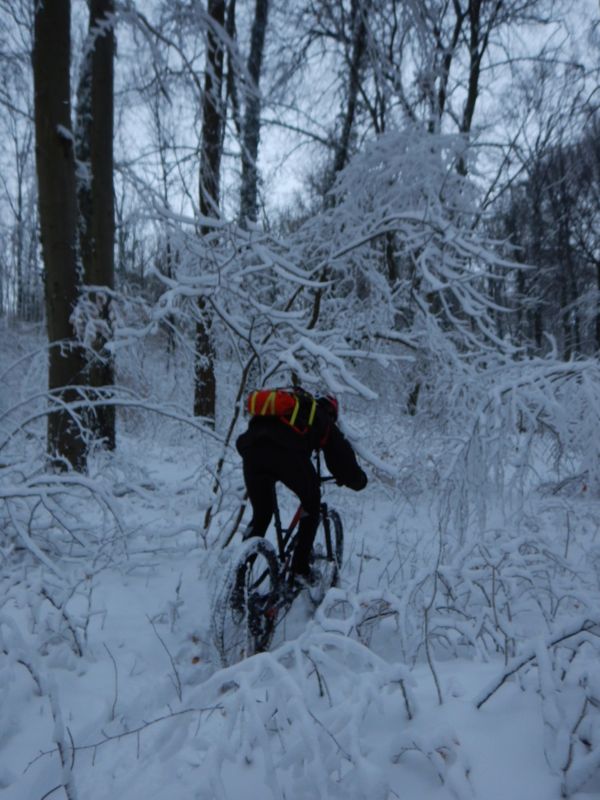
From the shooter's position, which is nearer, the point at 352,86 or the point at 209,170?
the point at 209,170

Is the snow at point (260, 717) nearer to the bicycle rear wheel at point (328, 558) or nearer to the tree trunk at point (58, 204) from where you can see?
the bicycle rear wheel at point (328, 558)

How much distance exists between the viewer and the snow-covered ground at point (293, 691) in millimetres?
1363

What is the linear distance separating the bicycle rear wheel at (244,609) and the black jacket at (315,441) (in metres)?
0.60

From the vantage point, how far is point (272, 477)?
311 centimetres

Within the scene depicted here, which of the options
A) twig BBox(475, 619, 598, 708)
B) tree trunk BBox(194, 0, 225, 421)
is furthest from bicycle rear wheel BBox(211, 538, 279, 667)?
tree trunk BBox(194, 0, 225, 421)

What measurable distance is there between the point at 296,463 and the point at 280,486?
1.99 m

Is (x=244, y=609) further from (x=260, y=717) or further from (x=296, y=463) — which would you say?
(x=260, y=717)

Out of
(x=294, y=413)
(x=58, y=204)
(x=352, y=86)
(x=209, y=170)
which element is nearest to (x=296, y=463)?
(x=294, y=413)

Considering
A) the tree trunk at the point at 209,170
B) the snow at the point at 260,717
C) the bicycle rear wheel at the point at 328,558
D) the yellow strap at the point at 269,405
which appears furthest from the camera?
the tree trunk at the point at 209,170

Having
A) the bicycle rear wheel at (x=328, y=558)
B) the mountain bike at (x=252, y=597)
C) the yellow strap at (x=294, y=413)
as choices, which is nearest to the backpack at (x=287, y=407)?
the yellow strap at (x=294, y=413)

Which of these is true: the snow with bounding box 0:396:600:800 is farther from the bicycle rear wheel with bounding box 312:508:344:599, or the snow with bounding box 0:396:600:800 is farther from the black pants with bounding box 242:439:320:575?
the black pants with bounding box 242:439:320:575

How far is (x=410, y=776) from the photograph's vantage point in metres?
1.46

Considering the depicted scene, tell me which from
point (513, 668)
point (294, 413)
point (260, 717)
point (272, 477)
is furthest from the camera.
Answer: point (272, 477)

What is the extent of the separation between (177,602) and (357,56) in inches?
285
